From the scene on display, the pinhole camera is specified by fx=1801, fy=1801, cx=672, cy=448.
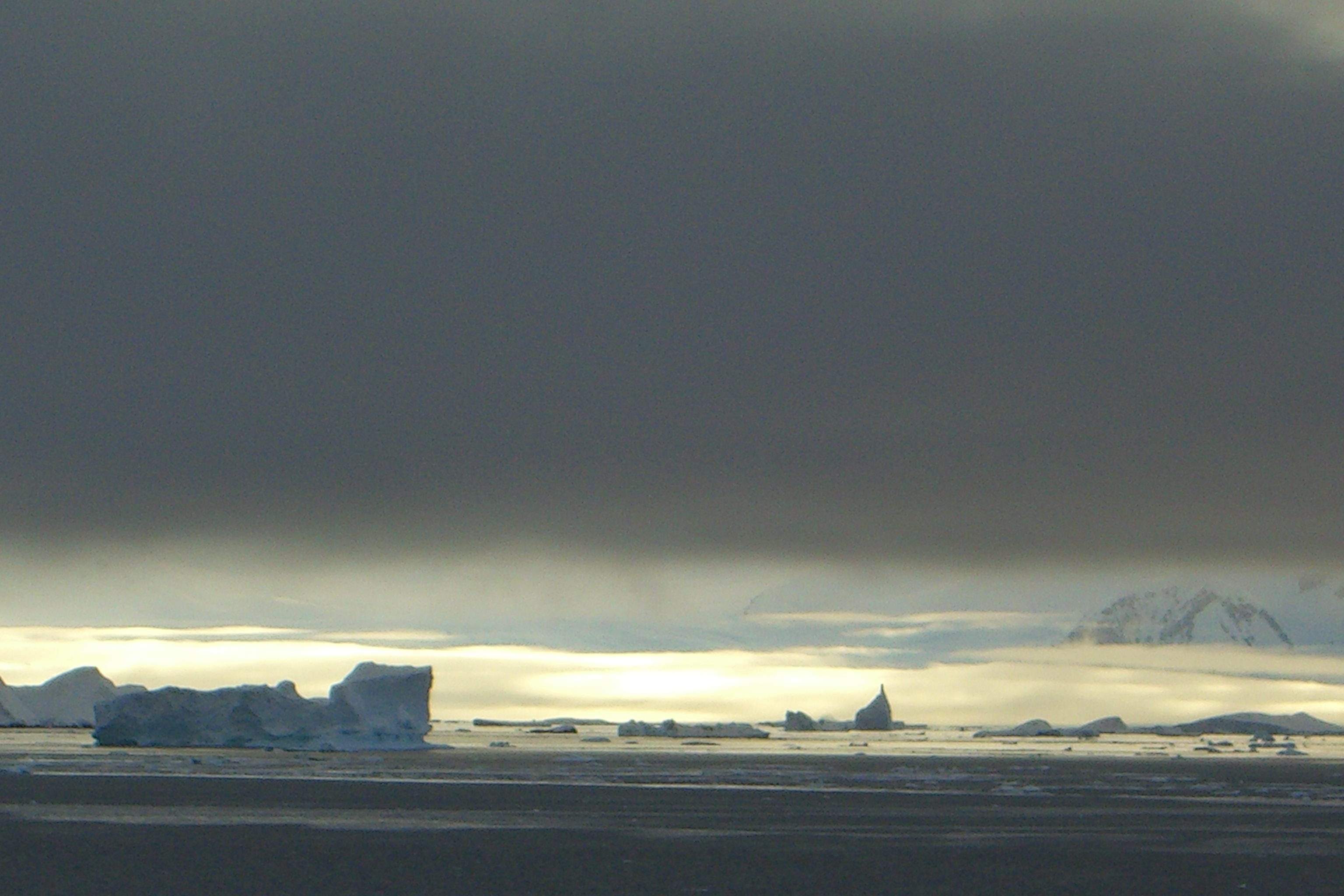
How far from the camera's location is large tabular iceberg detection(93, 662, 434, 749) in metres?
86.4

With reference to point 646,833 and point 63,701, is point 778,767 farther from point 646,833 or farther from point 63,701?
point 63,701

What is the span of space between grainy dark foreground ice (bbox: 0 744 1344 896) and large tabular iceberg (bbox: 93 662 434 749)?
2176 centimetres

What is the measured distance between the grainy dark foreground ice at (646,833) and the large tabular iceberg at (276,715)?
2176 cm

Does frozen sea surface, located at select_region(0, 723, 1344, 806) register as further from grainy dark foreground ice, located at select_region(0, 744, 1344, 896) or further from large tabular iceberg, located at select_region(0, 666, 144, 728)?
large tabular iceberg, located at select_region(0, 666, 144, 728)

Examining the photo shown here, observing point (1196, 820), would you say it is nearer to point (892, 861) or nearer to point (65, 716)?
point (892, 861)

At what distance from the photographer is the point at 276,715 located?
87.9m

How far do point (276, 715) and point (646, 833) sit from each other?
2339 inches

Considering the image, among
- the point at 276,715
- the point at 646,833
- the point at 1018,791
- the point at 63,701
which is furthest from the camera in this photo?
the point at 63,701

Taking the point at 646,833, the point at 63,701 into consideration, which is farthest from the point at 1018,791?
the point at 63,701

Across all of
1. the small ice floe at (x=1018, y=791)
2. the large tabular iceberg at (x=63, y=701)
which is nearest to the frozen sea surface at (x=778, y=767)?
the small ice floe at (x=1018, y=791)

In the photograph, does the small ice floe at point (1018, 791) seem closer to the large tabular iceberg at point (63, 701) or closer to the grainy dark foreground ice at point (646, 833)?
the grainy dark foreground ice at point (646, 833)

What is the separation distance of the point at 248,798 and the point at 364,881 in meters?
21.4

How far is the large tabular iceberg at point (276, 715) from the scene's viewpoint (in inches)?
3403

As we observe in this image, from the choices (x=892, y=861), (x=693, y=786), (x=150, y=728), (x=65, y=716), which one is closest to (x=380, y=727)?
(x=150, y=728)
